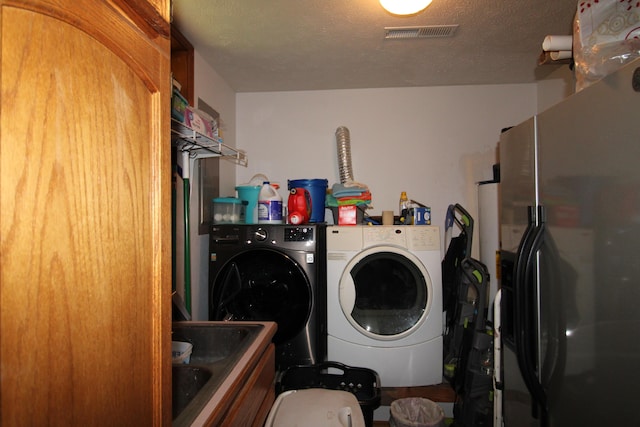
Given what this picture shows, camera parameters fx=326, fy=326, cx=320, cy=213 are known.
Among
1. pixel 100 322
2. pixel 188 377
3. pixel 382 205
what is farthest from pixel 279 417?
pixel 382 205

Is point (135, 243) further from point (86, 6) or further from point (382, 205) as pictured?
point (382, 205)

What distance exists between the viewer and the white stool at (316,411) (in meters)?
1.06

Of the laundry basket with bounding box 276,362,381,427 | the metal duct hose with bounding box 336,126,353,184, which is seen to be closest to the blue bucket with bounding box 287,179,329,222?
the metal duct hose with bounding box 336,126,353,184

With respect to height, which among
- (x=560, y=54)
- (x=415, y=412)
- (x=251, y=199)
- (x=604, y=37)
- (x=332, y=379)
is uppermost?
(x=560, y=54)

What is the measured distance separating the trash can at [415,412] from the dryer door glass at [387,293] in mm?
401

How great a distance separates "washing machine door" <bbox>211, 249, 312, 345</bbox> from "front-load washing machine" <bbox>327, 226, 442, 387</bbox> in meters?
0.22

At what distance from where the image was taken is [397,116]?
277cm

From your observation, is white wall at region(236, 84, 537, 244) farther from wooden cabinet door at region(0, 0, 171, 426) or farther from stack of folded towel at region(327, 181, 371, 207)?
wooden cabinet door at region(0, 0, 171, 426)

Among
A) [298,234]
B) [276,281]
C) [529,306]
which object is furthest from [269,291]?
[529,306]

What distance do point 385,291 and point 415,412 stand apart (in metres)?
0.70

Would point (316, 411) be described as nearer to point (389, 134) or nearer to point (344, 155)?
point (344, 155)

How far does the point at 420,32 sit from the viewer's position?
190cm

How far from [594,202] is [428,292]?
4.60ft

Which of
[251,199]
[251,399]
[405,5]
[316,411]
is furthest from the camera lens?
[251,199]
